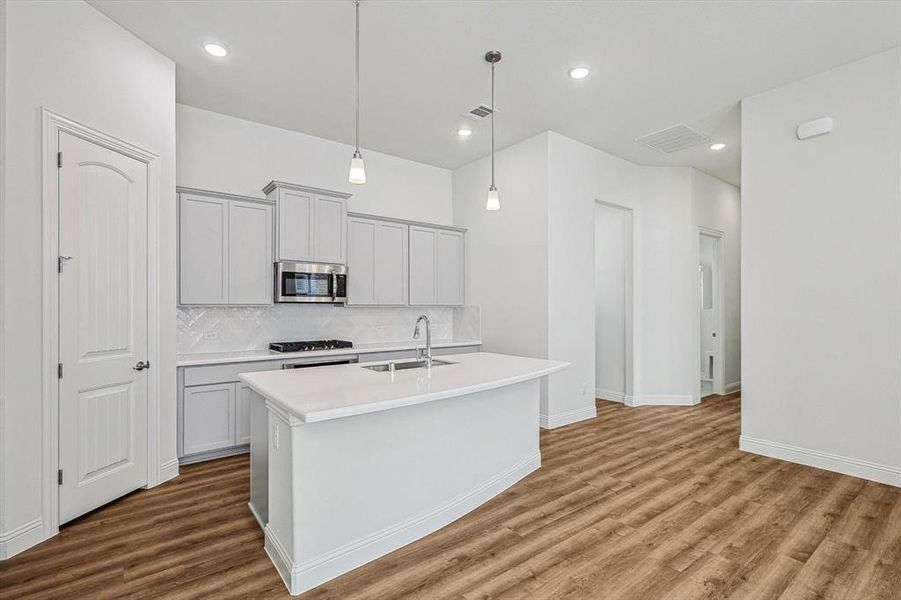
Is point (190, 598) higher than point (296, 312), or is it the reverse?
point (296, 312)

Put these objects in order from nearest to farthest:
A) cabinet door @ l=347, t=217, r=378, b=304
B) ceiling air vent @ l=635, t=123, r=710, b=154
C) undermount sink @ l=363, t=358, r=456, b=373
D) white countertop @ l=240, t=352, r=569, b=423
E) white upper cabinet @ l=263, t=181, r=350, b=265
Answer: white countertop @ l=240, t=352, r=569, b=423 → undermount sink @ l=363, t=358, r=456, b=373 → white upper cabinet @ l=263, t=181, r=350, b=265 → ceiling air vent @ l=635, t=123, r=710, b=154 → cabinet door @ l=347, t=217, r=378, b=304

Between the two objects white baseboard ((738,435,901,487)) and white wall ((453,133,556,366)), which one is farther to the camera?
white wall ((453,133,556,366))

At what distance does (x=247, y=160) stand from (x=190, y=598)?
157 inches

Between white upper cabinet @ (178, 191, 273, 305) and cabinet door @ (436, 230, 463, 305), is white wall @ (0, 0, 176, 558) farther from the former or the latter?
cabinet door @ (436, 230, 463, 305)

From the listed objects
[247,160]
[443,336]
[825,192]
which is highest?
[247,160]

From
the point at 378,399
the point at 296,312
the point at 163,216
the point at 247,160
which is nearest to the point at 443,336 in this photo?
the point at 296,312

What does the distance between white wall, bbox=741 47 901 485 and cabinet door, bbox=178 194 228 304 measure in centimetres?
490

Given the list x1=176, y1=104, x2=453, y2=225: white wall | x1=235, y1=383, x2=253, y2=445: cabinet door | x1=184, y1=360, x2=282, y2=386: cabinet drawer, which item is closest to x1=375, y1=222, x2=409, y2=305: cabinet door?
x1=176, y1=104, x2=453, y2=225: white wall

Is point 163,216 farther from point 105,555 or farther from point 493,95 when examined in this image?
point 493,95

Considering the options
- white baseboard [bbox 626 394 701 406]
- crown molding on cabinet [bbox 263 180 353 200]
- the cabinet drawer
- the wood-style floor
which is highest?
crown molding on cabinet [bbox 263 180 353 200]

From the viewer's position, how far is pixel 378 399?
210cm

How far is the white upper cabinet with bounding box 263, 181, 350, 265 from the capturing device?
4.43 m

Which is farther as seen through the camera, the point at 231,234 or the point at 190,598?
the point at 231,234

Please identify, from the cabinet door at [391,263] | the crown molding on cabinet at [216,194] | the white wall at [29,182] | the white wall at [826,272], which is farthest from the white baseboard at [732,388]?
the white wall at [29,182]
